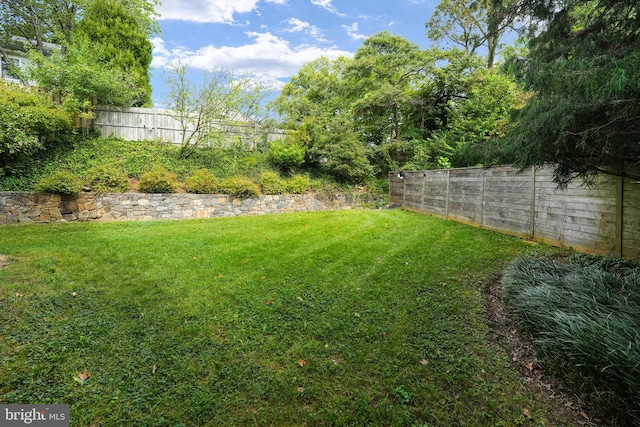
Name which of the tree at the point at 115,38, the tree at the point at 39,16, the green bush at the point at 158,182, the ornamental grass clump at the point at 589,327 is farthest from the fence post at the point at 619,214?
the tree at the point at 39,16

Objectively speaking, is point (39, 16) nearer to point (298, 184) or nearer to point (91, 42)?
point (91, 42)

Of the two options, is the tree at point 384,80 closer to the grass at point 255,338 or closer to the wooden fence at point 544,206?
the wooden fence at point 544,206

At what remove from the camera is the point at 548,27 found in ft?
11.8

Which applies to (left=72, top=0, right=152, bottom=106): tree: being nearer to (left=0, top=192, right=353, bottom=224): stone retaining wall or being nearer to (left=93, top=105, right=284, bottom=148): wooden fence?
(left=93, top=105, right=284, bottom=148): wooden fence

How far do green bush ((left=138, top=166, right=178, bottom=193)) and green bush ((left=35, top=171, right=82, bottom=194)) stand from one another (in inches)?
55.6

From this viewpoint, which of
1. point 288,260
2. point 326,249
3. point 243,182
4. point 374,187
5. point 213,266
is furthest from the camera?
point 374,187

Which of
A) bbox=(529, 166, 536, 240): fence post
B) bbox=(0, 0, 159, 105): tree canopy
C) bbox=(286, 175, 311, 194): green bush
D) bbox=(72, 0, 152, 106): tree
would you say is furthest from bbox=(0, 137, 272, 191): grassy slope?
bbox=(529, 166, 536, 240): fence post

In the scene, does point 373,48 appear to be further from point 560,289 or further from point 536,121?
point 560,289

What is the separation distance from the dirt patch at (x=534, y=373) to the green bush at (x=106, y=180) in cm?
895

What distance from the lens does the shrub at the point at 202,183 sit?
8.58m

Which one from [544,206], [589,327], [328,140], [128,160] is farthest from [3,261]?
[328,140]

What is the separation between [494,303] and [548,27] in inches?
140

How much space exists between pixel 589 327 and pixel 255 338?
2.67 meters

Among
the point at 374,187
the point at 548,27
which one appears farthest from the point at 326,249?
the point at 374,187
